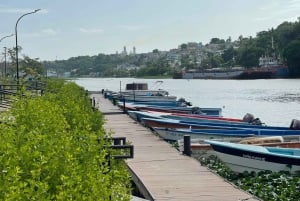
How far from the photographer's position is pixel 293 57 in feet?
336

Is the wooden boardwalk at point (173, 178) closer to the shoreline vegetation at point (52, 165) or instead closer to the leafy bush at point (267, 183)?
the leafy bush at point (267, 183)

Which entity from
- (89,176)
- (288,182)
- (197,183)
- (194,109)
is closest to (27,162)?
(89,176)

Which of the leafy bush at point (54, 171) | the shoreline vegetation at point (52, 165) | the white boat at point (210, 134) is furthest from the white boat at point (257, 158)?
the leafy bush at point (54, 171)

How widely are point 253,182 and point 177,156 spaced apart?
2120mm

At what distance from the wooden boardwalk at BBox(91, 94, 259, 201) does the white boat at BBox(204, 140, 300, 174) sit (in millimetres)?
1324

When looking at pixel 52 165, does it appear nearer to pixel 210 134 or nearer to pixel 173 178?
pixel 173 178

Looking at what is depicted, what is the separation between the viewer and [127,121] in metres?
23.6

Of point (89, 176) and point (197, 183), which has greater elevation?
point (89, 176)

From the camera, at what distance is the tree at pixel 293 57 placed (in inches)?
4021

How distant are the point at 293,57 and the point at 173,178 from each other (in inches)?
3808

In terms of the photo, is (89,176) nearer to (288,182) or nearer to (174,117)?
(288,182)

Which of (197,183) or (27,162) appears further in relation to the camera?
(197,183)

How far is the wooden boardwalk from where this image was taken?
893 cm

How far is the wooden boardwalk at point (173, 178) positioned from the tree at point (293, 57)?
91.9m
